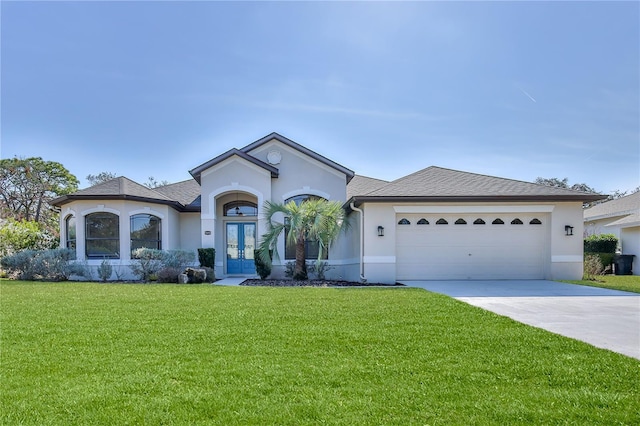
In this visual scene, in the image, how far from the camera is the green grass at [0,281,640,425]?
3.20 metres

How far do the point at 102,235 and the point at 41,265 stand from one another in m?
2.36

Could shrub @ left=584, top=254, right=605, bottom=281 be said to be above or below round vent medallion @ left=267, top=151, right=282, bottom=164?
below

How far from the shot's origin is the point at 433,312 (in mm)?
7238

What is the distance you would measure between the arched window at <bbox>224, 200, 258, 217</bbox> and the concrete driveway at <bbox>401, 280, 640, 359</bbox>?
8185 mm

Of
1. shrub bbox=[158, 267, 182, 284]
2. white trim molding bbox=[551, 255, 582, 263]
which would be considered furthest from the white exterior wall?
shrub bbox=[158, 267, 182, 284]


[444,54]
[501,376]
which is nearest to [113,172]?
[444,54]

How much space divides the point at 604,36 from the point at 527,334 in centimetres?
1179

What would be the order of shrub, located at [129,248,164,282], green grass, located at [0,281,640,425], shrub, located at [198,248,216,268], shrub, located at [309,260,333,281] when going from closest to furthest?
green grass, located at [0,281,640,425]
shrub, located at [129,248,164,282]
shrub, located at [309,260,333,281]
shrub, located at [198,248,216,268]

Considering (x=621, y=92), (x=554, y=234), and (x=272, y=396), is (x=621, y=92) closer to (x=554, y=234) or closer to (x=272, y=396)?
(x=554, y=234)

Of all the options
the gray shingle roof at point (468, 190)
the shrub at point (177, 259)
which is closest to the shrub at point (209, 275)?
the shrub at point (177, 259)

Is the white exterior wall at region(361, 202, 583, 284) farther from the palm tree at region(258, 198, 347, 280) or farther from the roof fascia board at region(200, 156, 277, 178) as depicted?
the roof fascia board at region(200, 156, 277, 178)

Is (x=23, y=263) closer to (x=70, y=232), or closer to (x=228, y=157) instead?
(x=70, y=232)

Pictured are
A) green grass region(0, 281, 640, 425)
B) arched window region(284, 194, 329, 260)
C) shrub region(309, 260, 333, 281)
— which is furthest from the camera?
arched window region(284, 194, 329, 260)

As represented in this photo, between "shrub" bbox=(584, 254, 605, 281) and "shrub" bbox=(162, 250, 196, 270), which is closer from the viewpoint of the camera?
"shrub" bbox=(162, 250, 196, 270)
